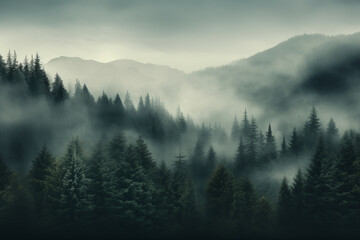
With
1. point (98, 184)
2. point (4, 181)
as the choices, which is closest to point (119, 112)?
point (4, 181)

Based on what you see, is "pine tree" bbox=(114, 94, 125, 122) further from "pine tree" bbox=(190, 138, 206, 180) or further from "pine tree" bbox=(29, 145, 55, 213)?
"pine tree" bbox=(29, 145, 55, 213)

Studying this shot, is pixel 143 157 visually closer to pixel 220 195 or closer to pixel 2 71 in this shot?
pixel 220 195

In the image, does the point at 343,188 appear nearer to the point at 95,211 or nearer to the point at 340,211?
the point at 340,211

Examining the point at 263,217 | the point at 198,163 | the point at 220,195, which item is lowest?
the point at 263,217

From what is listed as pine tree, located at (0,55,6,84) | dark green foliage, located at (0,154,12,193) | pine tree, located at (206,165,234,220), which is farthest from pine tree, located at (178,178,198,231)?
pine tree, located at (0,55,6,84)

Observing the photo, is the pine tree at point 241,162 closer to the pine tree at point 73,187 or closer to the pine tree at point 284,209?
the pine tree at point 284,209

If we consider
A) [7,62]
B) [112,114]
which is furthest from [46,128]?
[112,114]

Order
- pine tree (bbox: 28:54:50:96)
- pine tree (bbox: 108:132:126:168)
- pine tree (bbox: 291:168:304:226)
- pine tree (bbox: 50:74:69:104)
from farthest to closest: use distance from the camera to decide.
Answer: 1. pine tree (bbox: 50:74:69:104)
2. pine tree (bbox: 28:54:50:96)
3. pine tree (bbox: 108:132:126:168)
4. pine tree (bbox: 291:168:304:226)

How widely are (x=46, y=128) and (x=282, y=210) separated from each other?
275 feet

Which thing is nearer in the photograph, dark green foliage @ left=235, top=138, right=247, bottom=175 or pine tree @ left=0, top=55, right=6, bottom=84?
dark green foliage @ left=235, top=138, right=247, bottom=175

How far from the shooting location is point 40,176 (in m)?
68.2

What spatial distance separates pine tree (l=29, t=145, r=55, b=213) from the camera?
6515 centimetres

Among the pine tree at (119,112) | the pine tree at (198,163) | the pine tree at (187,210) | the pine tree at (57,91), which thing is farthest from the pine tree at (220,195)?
the pine tree at (119,112)

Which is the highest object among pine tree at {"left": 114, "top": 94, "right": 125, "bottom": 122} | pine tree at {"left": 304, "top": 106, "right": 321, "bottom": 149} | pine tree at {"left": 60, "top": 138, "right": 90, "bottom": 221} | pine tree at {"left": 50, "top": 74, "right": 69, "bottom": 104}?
pine tree at {"left": 50, "top": 74, "right": 69, "bottom": 104}
